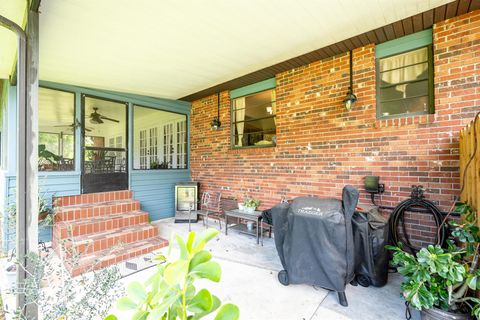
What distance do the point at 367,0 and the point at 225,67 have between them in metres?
2.17

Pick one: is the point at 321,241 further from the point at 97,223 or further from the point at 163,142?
the point at 163,142

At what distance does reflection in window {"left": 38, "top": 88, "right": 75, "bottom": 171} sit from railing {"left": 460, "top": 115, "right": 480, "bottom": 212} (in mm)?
5641

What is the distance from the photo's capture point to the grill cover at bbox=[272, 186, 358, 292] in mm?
2191

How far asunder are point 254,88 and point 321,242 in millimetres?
3465

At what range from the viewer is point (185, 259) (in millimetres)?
588

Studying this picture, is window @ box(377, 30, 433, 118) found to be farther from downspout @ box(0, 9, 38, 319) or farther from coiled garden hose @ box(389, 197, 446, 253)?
downspout @ box(0, 9, 38, 319)

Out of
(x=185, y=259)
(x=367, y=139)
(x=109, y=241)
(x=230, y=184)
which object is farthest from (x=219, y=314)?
(x=230, y=184)

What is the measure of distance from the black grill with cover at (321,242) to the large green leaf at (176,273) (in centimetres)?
194

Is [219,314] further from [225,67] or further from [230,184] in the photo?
[230,184]

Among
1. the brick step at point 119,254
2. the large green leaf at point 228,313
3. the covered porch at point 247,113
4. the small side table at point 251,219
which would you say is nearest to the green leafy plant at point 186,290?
the large green leaf at point 228,313

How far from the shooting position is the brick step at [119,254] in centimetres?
295

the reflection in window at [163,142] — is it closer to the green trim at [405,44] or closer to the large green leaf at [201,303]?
the green trim at [405,44]

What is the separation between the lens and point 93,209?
3.94 meters

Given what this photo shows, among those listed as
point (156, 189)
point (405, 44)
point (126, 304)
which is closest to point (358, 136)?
point (405, 44)
